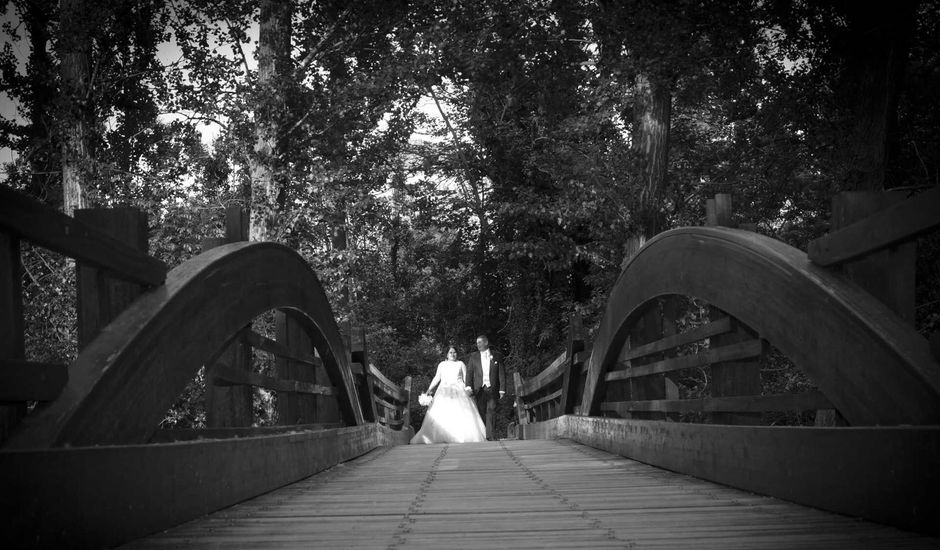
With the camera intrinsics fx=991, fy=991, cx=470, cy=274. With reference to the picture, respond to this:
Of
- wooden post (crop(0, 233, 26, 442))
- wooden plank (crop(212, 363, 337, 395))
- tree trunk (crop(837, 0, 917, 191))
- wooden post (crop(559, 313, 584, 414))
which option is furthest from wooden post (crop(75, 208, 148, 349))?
tree trunk (crop(837, 0, 917, 191))

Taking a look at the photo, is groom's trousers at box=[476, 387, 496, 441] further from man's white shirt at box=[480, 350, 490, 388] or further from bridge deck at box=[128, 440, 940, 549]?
bridge deck at box=[128, 440, 940, 549]

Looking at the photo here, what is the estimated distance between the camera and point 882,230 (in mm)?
3016

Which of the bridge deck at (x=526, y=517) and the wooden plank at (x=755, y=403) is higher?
the wooden plank at (x=755, y=403)

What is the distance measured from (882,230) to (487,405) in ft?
45.9

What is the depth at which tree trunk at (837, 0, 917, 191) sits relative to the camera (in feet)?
28.0

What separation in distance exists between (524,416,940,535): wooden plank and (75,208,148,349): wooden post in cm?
224

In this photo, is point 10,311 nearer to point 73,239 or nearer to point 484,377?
point 73,239

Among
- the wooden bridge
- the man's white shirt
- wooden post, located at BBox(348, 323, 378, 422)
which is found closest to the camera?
the wooden bridge

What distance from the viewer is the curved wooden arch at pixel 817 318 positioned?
2.88 meters

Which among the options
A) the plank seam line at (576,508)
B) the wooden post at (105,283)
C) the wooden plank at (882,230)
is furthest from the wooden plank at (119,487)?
the wooden plank at (882,230)

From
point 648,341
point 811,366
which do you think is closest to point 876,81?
point 648,341

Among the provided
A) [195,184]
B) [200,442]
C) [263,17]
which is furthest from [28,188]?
[200,442]

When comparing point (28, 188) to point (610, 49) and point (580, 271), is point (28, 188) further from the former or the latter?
point (580, 271)

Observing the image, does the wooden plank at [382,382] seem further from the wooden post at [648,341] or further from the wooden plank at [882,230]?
the wooden plank at [882,230]
